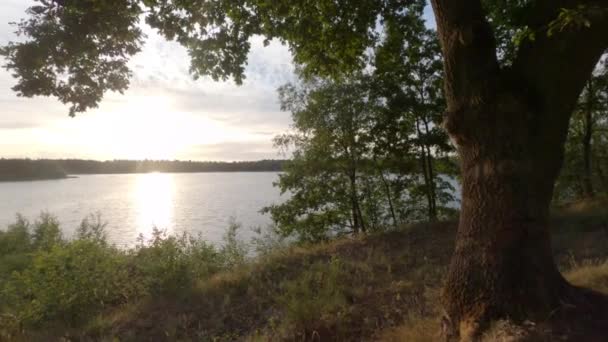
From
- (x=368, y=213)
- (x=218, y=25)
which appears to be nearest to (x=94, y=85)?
(x=218, y=25)

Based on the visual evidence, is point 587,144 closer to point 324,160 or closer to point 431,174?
point 431,174

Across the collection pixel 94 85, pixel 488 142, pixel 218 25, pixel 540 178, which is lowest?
pixel 540 178

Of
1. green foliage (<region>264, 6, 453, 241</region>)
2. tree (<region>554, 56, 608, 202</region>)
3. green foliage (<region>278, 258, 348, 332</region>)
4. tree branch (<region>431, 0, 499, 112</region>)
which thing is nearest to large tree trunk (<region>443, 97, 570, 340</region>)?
tree branch (<region>431, 0, 499, 112</region>)

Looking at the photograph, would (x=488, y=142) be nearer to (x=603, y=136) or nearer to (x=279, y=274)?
(x=279, y=274)

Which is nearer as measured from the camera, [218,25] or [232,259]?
[218,25]

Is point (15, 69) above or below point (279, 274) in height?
above

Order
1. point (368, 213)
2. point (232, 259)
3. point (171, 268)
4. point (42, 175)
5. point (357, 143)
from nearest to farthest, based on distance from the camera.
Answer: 1. point (171, 268)
2. point (232, 259)
3. point (357, 143)
4. point (368, 213)
5. point (42, 175)

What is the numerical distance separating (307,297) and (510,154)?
3.46 metres

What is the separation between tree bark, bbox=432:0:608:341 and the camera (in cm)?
289

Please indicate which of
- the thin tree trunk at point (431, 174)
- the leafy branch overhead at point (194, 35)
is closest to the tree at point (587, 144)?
the thin tree trunk at point (431, 174)

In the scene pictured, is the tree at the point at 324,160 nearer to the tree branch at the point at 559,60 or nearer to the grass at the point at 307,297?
the grass at the point at 307,297

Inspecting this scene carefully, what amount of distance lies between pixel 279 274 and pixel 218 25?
4858 millimetres

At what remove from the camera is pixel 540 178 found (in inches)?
119

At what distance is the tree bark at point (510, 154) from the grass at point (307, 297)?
32 centimetres
